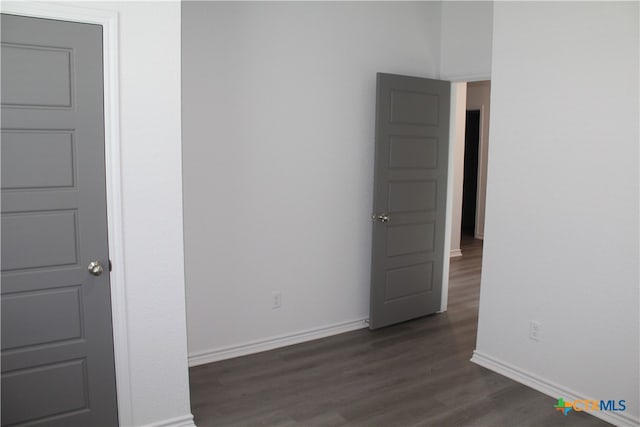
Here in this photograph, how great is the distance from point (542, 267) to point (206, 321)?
2.26m

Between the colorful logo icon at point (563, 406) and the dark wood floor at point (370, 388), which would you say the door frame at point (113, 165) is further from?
the colorful logo icon at point (563, 406)

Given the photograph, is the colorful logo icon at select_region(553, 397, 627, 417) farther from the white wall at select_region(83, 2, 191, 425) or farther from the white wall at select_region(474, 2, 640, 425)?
the white wall at select_region(83, 2, 191, 425)

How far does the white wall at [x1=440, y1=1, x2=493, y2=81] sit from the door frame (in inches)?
117

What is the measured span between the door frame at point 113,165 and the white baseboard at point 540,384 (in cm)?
237

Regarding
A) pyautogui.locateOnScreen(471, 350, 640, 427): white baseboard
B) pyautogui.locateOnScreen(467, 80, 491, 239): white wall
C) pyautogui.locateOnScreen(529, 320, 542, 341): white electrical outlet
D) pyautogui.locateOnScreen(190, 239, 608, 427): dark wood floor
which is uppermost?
pyautogui.locateOnScreen(467, 80, 491, 239): white wall

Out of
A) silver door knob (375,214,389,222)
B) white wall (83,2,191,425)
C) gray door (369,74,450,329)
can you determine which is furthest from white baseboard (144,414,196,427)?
silver door knob (375,214,389,222)

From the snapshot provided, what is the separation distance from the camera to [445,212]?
4812 mm

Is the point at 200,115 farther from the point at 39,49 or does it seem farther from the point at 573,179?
the point at 573,179

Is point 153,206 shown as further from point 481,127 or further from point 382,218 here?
point 481,127

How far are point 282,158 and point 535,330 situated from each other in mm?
2085

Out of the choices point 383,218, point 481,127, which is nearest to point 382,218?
point 383,218

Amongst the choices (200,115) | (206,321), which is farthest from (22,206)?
(206,321)

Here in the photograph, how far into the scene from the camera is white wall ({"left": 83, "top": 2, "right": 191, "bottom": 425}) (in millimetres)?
2523

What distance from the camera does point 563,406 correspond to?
3.18 meters
